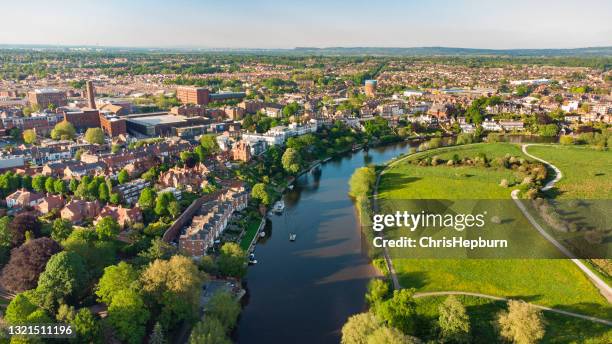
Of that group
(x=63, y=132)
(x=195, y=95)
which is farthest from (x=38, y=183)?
(x=195, y=95)

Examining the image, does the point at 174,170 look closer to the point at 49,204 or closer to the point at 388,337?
the point at 49,204

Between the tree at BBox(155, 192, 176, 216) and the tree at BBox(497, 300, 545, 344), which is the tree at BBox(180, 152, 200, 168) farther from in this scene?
the tree at BBox(497, 300, 545, 344)

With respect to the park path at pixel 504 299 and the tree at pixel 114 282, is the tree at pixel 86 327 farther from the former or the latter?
the park path at pixel 504 299

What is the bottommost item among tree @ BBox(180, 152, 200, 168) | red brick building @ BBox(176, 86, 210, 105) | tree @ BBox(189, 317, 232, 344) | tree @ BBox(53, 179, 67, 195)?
tree @ BBox(189, 317, 232, 344)

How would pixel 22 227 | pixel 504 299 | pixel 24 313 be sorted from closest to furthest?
pixel 24 313
pixel 504 299
pixel 22 227

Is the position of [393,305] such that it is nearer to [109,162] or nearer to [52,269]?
[52,269]

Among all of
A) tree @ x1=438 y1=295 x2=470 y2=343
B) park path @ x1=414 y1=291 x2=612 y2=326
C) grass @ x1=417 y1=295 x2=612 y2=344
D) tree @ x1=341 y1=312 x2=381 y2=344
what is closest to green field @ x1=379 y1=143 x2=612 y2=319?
park path @ x1=414 y1=291 x2=612 y2=326

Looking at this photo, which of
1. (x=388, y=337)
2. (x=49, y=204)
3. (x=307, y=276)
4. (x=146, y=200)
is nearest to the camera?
(x=388, y=337)
